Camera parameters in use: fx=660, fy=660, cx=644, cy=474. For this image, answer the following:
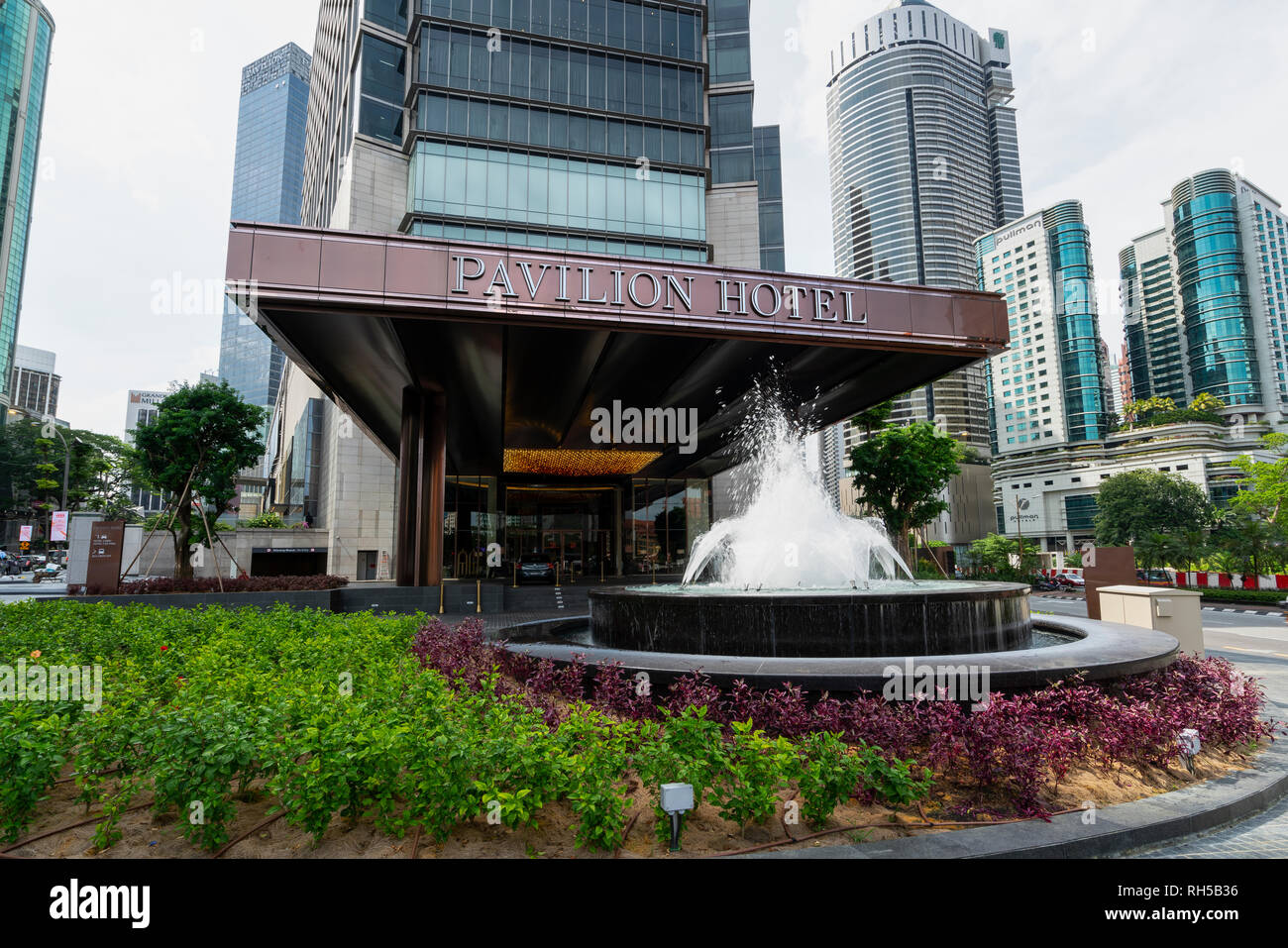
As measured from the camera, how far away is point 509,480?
117ft

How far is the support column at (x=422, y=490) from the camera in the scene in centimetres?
1981

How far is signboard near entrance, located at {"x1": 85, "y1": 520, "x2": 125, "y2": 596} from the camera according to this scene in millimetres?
17500

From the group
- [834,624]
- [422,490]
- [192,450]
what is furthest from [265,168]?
[834,624]

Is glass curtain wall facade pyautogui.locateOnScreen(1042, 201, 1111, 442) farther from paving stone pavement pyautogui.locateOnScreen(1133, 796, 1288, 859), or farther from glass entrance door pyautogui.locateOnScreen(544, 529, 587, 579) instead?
paving stone pavement pyautogui.locateOnScreen(1133, 796, 1288, 859)

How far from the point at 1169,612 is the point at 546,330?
489 inches

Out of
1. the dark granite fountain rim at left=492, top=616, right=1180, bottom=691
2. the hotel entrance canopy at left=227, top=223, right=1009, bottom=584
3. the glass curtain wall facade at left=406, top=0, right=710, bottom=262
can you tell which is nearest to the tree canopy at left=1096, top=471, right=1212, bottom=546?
the glass curtain wall facade at left=406, top=0, right=710, bottom=262

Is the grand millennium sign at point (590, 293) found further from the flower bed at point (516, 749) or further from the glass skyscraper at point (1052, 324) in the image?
the glass skyscraper at point (1052, 324)

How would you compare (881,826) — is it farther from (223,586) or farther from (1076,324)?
(1076,324)

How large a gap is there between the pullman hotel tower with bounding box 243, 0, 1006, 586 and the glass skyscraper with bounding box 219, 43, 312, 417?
12511 centimetres

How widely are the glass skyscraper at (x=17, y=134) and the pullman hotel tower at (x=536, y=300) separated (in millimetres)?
60291

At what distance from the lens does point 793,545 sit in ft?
38.0

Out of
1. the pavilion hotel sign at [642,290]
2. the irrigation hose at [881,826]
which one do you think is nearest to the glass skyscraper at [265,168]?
the pavilion hotel sign at [642,290]

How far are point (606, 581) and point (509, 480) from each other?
9465mm

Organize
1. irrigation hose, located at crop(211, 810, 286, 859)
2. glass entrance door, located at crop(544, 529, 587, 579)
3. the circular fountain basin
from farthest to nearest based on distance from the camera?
1. glass entrance door, located at crop(544, 529, 587, 579)
2. the circular fountain basin
3. irrigation hose, located at crop(211, 810, 286, 859)
